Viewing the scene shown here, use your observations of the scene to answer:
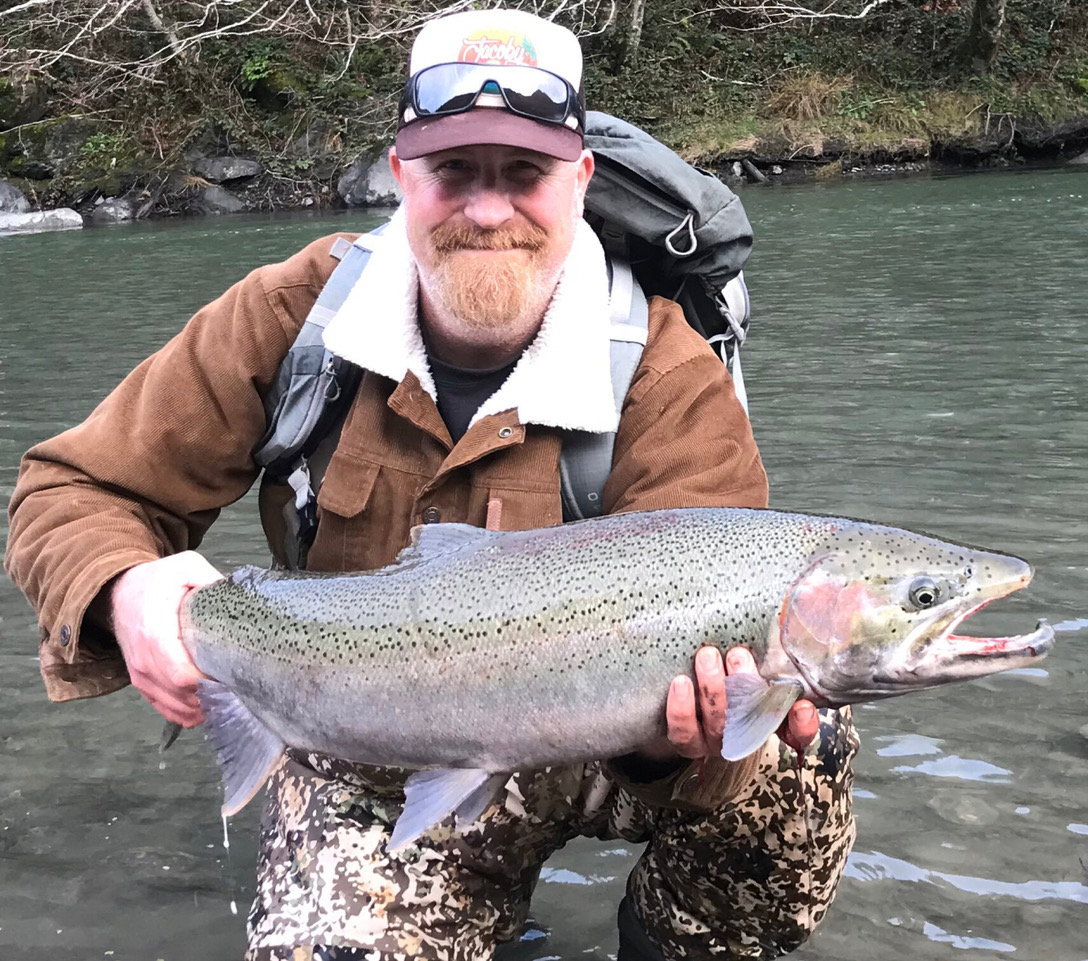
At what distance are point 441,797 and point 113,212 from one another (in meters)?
23.5

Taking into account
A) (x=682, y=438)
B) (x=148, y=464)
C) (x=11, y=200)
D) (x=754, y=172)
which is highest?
(x=682, y=438)

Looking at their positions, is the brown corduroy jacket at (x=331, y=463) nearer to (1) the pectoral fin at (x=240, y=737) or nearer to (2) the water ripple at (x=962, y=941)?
(1) the pectoral fin at (x=240, y=737)

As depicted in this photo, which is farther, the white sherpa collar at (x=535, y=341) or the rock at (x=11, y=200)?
the rock at (x=11, y=200)

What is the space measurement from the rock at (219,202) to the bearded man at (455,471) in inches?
872

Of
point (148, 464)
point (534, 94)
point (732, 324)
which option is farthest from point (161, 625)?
point (732, 324)

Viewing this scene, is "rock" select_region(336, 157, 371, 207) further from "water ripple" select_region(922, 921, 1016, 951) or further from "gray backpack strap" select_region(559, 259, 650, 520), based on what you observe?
"water ripple" select_region(922, 921, 1016, 951)

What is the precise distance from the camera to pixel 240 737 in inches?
99.8

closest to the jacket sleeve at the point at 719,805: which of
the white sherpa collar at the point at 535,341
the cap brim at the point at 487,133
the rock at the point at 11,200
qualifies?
the white sherpa collar at the point at 535,341

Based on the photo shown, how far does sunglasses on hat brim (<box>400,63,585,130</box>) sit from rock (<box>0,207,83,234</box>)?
70.6 ft

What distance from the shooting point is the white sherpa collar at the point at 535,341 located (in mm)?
2768

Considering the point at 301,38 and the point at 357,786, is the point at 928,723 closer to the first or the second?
the point at 357,786

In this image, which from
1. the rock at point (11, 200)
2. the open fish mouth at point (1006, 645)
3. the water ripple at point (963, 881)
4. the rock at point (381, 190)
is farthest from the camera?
the rock at point (381, 190)

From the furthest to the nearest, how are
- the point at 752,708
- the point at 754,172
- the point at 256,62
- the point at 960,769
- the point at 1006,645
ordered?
1. the point at 256,62
2. the point at 754,172
3. the point at 960,769
4. the point at 752,708
5. the point at 1006,645

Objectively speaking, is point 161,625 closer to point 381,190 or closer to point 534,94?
point 534,94
